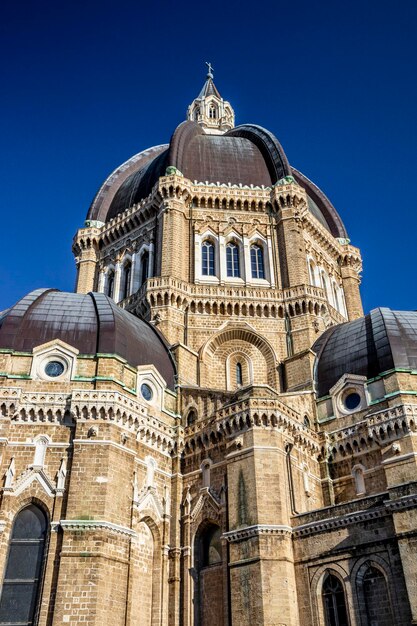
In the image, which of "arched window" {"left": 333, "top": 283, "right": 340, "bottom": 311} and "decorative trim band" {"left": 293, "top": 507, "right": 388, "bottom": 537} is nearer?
"decorative trim band" {"left": 293, "top": 507, "right": 388, "bottom": 537}

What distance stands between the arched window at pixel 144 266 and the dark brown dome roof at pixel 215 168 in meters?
5.44

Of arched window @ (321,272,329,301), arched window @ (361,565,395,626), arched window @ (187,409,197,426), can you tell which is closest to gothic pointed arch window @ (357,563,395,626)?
arched window @ (361,565,395,626)

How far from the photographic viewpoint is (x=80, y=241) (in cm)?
4822

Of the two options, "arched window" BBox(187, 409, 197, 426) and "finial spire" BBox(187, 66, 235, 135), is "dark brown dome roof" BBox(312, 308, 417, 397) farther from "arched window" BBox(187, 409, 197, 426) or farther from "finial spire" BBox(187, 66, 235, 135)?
"finial spire" BBox(187, 66, 235, 135)

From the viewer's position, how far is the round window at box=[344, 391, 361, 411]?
32.0 meters

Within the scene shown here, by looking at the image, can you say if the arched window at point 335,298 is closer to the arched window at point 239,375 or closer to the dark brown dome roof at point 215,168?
the dark brown dome roof at point 215,168

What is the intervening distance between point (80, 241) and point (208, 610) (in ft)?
98.1

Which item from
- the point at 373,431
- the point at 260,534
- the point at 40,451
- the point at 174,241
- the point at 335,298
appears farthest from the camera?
the point at 335,298

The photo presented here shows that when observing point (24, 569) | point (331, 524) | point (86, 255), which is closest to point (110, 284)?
point (86, 255)

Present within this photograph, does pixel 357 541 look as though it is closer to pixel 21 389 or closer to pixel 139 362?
pixel 139 362

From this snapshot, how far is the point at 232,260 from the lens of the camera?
1697 inches

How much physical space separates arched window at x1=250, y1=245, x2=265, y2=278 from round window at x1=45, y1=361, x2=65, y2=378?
56.2ft

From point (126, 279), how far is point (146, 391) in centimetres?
1556

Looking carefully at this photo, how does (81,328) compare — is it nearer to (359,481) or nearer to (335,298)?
(359,481)
